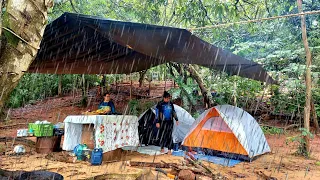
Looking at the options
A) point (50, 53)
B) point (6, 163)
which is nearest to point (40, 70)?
point (50, 53)

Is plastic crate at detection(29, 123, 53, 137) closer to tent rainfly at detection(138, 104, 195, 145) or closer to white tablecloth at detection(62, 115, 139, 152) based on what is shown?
white tablecloth at detection(62, 115, 139, 152)

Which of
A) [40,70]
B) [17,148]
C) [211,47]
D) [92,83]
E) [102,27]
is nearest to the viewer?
[102,27]

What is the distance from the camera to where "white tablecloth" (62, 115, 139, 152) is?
432 centimetres

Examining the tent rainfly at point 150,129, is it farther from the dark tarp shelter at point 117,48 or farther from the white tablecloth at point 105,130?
the dark tarp shelter at point 117,48

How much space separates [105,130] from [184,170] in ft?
4.83

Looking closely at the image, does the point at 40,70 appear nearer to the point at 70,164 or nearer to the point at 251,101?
the point at 70,164

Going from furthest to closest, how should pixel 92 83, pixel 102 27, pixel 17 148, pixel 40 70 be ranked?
pixel 92 83
pixel 40 70
pixel 17 148
pixel 102 27

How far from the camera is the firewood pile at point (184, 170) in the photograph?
351 centimetres

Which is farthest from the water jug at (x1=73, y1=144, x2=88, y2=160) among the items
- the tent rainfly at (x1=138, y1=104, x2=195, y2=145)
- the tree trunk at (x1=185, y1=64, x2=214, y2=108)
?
the tree trunk at (x1=185, y1=64, x2=214, y2=108)

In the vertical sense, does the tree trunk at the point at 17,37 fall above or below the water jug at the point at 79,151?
above

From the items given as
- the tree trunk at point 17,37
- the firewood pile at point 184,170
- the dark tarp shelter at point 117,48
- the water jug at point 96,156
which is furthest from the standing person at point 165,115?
the tree trunk at point 17,37

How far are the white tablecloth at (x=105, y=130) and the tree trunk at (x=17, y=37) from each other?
8.78 feet

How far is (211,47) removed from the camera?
4.02 metres

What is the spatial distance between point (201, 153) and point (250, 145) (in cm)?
93
